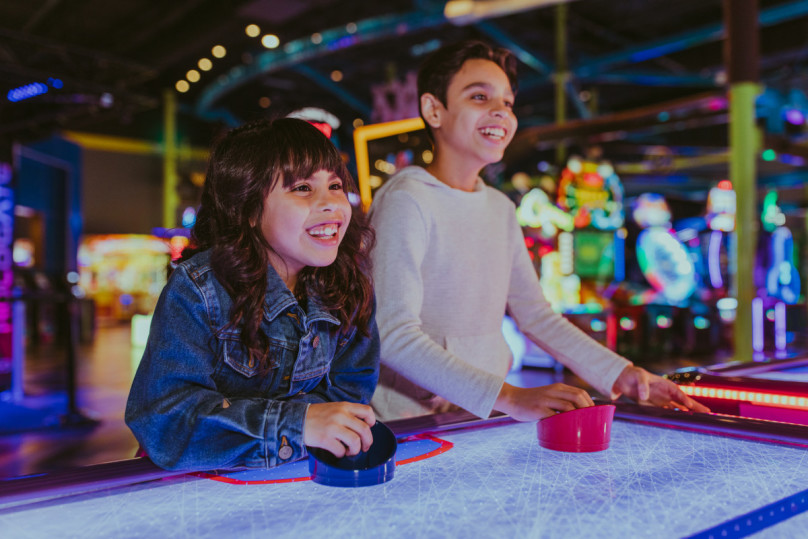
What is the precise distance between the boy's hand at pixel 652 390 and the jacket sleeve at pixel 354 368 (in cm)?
53

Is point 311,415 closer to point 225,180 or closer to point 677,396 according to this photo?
point 225,180

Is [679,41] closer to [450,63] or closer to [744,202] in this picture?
[744,202]

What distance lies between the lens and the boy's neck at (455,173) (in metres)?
1.48

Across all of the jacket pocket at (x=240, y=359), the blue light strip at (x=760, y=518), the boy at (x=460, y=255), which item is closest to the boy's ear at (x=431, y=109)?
the boy at (x=460, y=255)

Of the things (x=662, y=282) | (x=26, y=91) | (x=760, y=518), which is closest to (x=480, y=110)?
(x=760, y=518)

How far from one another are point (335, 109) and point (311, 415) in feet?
45.2

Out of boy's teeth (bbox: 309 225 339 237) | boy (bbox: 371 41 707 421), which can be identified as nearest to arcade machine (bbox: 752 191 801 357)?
boy (bbox: 371 41 707 421)

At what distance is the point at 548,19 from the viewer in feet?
30.9

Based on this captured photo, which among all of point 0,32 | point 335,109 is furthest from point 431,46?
point 0,32

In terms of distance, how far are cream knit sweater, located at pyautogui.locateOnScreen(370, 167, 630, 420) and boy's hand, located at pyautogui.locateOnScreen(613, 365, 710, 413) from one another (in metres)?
0.02

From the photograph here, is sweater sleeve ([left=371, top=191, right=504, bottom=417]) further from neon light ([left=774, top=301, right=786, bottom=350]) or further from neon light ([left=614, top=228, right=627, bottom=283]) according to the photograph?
neon light ([left=774, top=301, right=786, bottom=350])

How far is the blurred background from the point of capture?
516 cm

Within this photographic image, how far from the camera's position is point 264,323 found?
0.97 metres

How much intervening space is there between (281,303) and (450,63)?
72cm
